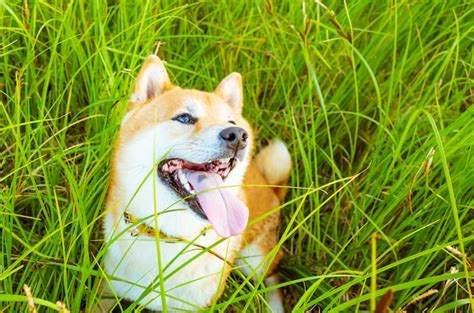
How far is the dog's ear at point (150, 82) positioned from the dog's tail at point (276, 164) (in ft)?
1.90

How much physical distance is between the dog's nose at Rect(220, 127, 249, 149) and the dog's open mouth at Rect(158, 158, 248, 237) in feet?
0.25

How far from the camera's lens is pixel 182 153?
183 centimetres

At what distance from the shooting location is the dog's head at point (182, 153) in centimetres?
179

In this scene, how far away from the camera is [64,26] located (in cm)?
231

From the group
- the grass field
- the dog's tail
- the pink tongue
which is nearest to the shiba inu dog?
the pink tongue

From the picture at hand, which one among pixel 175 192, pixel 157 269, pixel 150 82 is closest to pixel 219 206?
pixel 175 192

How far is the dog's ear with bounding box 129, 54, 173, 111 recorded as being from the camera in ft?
6.70

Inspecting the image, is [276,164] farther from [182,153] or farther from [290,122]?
[182,153]

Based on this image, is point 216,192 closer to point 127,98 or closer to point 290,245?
point 127,98

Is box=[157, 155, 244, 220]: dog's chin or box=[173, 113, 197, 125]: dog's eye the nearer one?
box=[157, 155, 244, 220]: dog's chin

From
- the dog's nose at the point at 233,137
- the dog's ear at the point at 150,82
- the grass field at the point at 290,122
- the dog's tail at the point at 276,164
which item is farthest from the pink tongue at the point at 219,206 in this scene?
the dog's tail at the point at 276,164

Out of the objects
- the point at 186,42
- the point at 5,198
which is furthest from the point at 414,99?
the point at 5,198

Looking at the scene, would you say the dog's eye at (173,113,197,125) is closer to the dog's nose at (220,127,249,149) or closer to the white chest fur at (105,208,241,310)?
the dog's nose at (220,127,249,149)

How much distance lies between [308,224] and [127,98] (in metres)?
0.99
